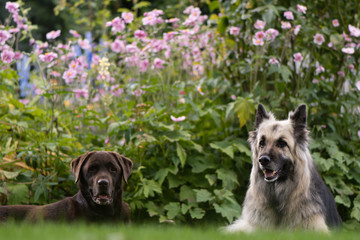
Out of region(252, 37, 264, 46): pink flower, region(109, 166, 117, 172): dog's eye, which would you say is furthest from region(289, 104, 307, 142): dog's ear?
region(109, 166, 117, 172): dog's eye

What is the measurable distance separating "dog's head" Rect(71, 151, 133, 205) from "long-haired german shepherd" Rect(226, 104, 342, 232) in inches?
53.6

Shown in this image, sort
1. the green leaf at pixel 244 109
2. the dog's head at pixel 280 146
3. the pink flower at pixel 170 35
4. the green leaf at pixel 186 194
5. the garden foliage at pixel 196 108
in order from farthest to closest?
the pink flower at pixel 170 35 < the green leaf at pixel 244 109 < the green leaf at pixel 186 194 < the garden foliage at pixel 196 108 < the dog's head at pixel 280 146

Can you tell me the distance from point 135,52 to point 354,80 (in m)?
3.02

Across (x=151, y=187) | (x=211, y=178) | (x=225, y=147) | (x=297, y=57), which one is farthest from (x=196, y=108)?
(x=297, y=57)

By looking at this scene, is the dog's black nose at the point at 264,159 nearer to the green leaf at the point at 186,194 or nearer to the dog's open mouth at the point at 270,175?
the dog's open mouth at the point at 270,175

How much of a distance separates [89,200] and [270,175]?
5.77ft

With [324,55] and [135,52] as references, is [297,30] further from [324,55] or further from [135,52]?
[135,52]

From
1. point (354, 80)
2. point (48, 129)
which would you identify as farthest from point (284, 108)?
point (48, 129)

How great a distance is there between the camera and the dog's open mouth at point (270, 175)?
197 inches

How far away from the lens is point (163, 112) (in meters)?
6.77

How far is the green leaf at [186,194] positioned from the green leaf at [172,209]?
6.2 inches

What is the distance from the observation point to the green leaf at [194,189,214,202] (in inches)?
236

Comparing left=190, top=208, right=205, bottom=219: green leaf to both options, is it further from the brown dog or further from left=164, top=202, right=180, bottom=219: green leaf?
the brown dog

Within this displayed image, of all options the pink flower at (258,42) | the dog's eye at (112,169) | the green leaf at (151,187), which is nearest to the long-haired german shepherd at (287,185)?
the green leaf at (151,187)
